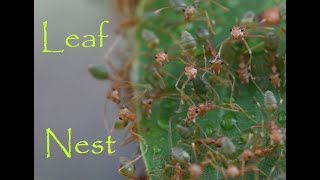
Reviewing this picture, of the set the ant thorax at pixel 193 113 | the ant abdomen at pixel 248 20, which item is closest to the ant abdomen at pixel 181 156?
the ant thorax at pixel 193 113

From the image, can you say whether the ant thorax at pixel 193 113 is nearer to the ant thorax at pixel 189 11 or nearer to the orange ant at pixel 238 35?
the orange ant at pixel 238 35

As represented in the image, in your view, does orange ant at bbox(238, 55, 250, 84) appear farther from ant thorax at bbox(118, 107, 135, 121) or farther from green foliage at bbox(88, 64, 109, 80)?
green foliage at bbox(88, 64, 109, 80)

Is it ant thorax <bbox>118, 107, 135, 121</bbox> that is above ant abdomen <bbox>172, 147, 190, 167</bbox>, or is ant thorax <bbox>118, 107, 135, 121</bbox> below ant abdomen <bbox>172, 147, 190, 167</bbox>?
above

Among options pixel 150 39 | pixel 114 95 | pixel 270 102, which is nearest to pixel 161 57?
pixel 150 39

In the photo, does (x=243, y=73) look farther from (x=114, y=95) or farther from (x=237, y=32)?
(x=114, y=95)

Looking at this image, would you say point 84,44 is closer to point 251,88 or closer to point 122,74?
point 122,74

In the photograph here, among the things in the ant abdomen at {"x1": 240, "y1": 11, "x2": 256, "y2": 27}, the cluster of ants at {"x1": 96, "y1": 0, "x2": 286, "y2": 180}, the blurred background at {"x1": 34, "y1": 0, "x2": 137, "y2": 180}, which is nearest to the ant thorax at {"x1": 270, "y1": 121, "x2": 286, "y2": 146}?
the cluster of ants at {"x1": 96, "y1": 0, "x2": 286, "y2": 180}
